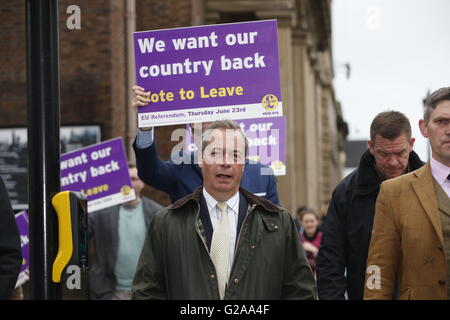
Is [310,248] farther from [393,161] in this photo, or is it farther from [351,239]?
[393,161]

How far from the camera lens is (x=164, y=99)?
5.96 meters

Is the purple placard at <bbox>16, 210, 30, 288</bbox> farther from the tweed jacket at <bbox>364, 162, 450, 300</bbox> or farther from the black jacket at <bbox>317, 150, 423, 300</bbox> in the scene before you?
the tweed jacket at <bbox>364, 162, 450, 300</bbox>

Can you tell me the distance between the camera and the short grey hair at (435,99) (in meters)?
4.87

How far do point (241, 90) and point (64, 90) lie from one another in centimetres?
922

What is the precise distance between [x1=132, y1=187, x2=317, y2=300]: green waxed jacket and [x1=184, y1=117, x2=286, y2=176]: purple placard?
2.17 meters

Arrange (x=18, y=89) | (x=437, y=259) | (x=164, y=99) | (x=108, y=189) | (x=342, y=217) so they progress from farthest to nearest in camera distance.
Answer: (x=18, y=89)
(x=108, y=189)
(x=342, y=217)
(x=164, y=99)
(x=437, y=259)

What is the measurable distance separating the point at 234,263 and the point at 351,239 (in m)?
2.00

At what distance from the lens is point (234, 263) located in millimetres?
4465

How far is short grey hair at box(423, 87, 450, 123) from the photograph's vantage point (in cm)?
487

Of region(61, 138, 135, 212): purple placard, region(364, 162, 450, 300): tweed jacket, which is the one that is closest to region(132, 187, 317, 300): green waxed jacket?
region(364, 162, 450, 300): tweed jacket

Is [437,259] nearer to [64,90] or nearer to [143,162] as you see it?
[143,162]

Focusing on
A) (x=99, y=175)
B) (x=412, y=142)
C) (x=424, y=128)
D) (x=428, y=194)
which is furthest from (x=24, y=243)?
(x=428, y=194)
